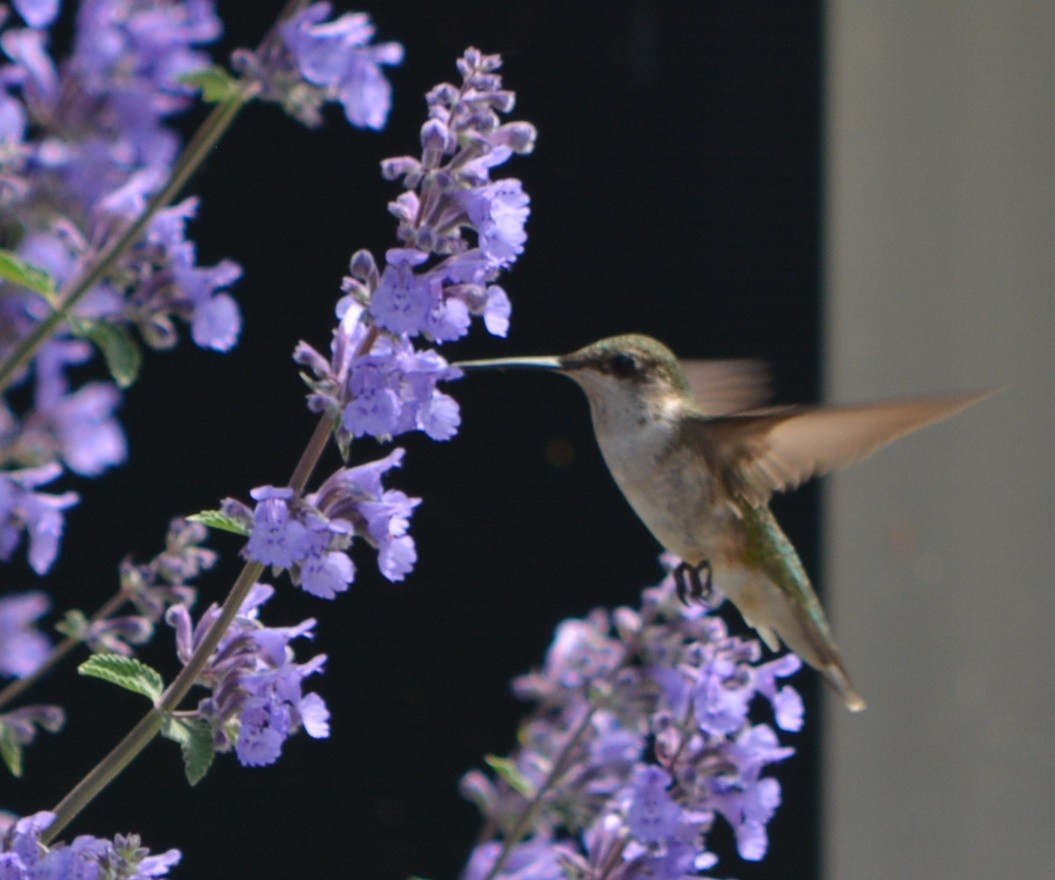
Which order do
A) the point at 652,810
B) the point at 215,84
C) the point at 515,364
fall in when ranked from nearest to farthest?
the point at 215,84
the point at 652,810
the point at 515,364

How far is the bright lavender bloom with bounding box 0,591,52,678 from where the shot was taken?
1225mm

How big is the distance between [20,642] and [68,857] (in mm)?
402

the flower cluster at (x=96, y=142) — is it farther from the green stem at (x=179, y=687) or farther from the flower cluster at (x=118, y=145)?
the green stem at (x=179, y=687)

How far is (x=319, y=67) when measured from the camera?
1.06m

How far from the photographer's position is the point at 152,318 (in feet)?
4.03

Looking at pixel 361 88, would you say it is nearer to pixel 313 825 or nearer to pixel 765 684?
pixel 765 684

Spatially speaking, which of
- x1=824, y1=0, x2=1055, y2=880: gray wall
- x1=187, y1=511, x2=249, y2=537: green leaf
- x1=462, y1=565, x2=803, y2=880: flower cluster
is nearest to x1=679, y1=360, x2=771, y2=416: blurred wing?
x1=462, y1=565, x2=803, y2=880: flower cluster

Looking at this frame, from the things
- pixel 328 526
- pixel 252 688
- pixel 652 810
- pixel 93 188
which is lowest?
pixel 652 810

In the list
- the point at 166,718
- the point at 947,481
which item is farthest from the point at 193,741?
the point at 947,481

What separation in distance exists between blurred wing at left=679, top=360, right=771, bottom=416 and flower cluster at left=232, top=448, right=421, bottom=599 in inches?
24.8

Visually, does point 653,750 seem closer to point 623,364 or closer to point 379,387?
point 623,364

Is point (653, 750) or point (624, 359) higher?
point (624, 359)

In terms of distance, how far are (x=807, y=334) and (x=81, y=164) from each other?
2.24 metres

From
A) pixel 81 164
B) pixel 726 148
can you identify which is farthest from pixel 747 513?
pixel 726 148
